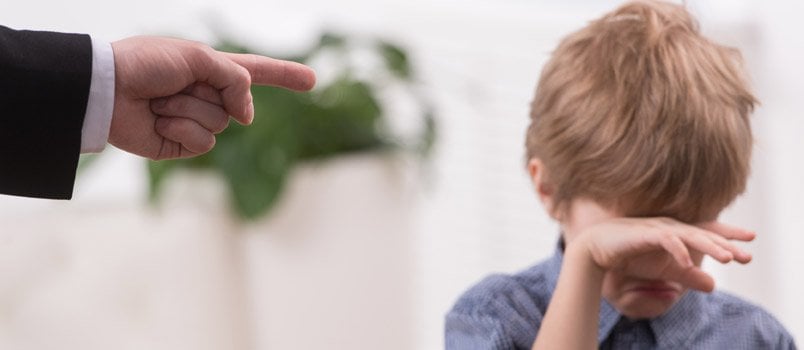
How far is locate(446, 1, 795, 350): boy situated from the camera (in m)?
1.39

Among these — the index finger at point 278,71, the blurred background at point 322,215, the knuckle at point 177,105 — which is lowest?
the blurred background at point 322,215

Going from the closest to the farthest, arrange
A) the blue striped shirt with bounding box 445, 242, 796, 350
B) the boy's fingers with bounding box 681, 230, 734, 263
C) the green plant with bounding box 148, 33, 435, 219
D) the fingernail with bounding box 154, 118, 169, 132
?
the boy's fingers with bounding box 681, 230, 734, 263, the fingernail with bounding box 154, 118, 169, 132, the blue striped shirt with bounding box 445, 242, 796, 350, the green plant with bounding box 148, 33, 435, 219

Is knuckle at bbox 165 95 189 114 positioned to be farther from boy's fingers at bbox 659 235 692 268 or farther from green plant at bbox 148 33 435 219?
green plant at bbox 148 33 435 219

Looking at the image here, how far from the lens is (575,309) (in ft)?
4.51

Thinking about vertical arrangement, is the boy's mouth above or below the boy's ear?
below

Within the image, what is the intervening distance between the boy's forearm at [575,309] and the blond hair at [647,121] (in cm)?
9

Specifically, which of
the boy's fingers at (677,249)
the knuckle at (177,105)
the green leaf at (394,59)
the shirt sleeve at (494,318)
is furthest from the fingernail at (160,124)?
the green leaf at (394,59)

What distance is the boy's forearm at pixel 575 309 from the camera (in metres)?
1.37

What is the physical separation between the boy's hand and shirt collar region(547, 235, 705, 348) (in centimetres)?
8

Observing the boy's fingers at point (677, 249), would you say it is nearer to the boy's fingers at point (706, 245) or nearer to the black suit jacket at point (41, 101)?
the boy's fingers at point (706, 245)

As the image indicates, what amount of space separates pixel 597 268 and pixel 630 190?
9 centimetres

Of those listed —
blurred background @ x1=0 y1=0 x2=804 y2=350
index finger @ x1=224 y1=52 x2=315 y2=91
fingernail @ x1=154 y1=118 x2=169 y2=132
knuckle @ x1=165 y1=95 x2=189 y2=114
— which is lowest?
blurred background @ x1=0 y1=0 x2=804 y2=350

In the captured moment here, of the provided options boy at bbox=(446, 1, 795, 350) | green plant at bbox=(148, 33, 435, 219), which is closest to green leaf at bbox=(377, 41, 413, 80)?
green plant at bbox=(148, 33, 435, 219)

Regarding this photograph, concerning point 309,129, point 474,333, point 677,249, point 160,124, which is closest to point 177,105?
point 160,124
